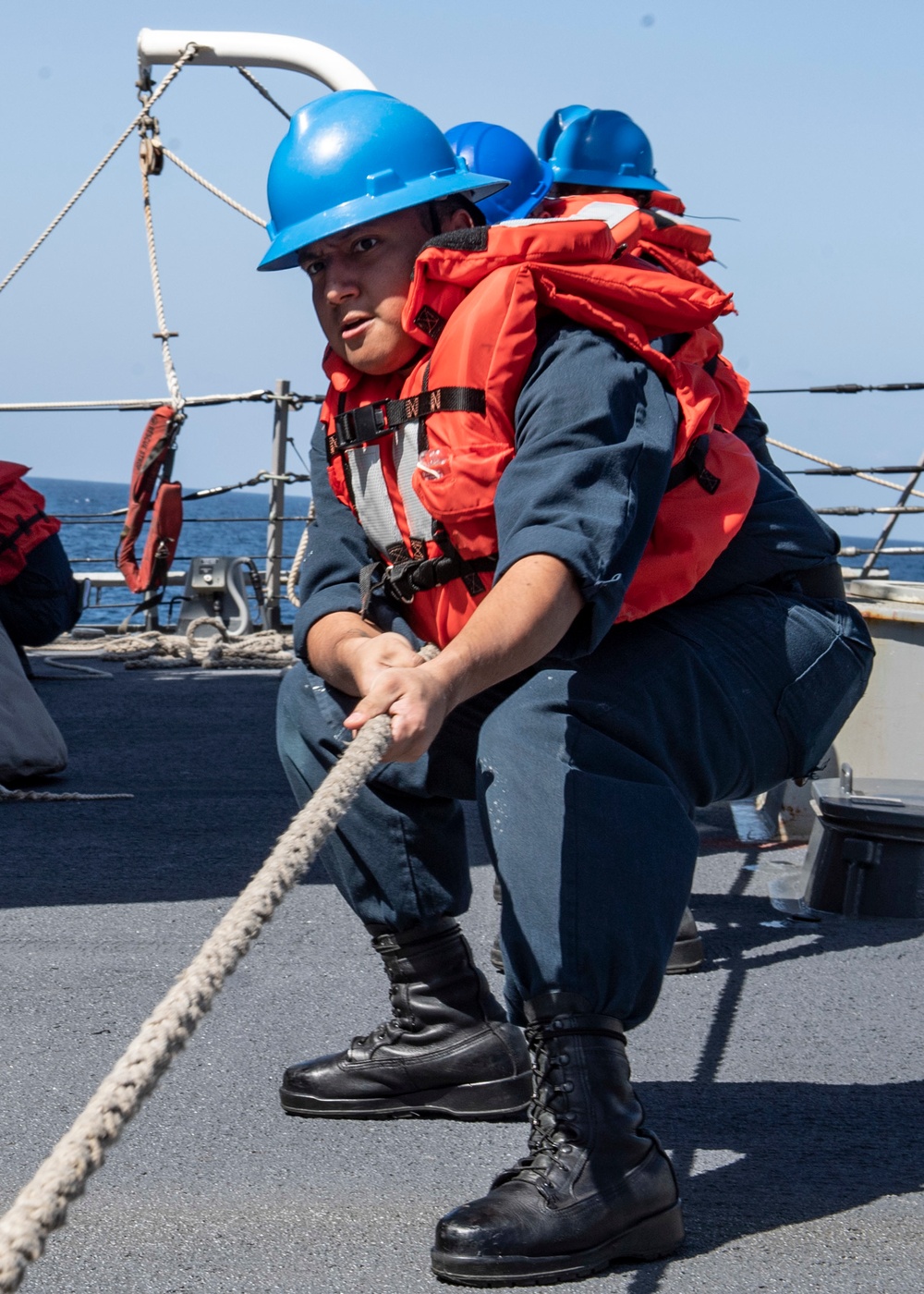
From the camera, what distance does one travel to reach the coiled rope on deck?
0.82 m

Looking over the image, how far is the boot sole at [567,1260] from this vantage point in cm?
147

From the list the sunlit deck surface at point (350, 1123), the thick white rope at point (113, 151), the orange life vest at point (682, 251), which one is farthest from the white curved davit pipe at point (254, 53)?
the orange life vest at point (682, 251)

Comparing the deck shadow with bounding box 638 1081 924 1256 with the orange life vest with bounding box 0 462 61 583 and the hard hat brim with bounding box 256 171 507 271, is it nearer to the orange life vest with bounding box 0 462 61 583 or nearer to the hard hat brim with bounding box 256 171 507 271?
the hard hat brim with bounding box 256 171 507 271

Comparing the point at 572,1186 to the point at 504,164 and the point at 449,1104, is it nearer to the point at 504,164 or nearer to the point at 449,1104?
the point at 449,1104

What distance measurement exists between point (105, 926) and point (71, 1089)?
32.1 inches

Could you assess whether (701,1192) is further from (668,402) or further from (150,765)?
(150,765)

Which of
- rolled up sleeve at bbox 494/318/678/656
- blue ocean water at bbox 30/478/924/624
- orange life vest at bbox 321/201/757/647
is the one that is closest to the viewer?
rolled up sleeve at bbox 494/318/678/656

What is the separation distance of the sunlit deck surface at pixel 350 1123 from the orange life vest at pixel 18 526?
57.3 inches

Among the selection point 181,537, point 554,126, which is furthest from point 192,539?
point 554,126

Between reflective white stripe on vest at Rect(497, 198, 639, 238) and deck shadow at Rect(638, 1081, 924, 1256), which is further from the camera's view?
reflective white stripe on vest at Rect(497, 198, 639, 238)

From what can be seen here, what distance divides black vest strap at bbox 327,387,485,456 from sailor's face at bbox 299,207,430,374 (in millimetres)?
71

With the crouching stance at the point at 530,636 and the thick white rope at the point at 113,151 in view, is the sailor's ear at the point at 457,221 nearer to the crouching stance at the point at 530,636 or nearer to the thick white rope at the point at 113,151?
the crouching stance at the point at 530,636

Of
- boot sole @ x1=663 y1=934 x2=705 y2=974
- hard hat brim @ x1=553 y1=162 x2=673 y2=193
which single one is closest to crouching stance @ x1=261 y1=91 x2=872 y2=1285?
boot sole @ x1=663 y1=934 x2=705 y2=974

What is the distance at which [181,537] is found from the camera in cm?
6462
